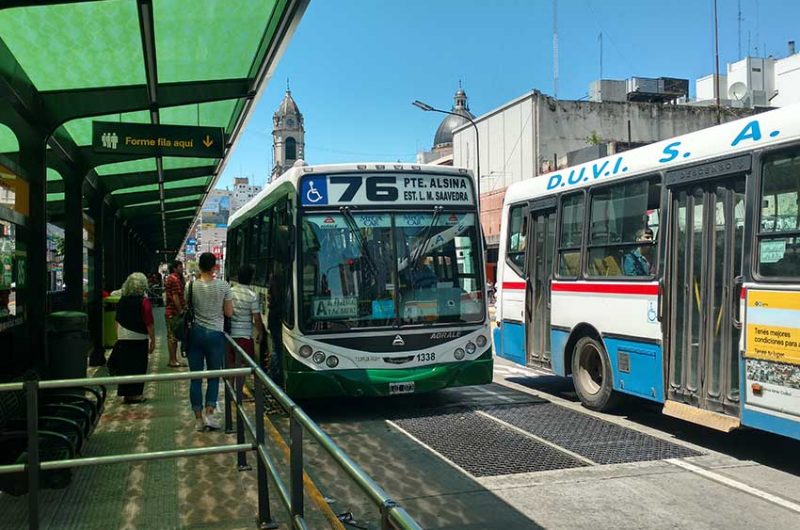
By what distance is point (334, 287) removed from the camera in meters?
8.34

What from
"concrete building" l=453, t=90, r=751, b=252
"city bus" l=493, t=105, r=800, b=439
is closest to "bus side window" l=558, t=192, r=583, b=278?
"city bus" l=493, t=105, r=800, b=439

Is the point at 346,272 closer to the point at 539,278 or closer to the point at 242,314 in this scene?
the point at 242,314

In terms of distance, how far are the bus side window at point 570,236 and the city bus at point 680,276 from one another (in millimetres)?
22

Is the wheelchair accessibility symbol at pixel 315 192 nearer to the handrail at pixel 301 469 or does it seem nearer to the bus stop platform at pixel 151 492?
the bus stop platform at pixel 151 492

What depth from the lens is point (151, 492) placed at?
534 cm

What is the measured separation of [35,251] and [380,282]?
13.4 feet

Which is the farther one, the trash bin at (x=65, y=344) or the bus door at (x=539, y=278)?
the bus door at (x=539, y=278)

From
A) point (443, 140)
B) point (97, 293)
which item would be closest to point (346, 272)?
point (97, 293)

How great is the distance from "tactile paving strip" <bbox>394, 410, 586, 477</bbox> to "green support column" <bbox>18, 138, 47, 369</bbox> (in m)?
4.29

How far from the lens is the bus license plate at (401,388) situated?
27.2ft

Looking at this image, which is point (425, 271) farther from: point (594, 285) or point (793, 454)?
point (793, 454)

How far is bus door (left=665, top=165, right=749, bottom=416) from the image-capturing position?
6484 millimetres

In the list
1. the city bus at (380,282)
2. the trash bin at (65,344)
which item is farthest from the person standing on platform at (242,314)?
the trash bin at (65,344)

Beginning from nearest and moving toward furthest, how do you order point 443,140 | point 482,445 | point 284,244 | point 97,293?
1. point 482,445
2. point 284,244
3. point 97,293
4. point 443,140
